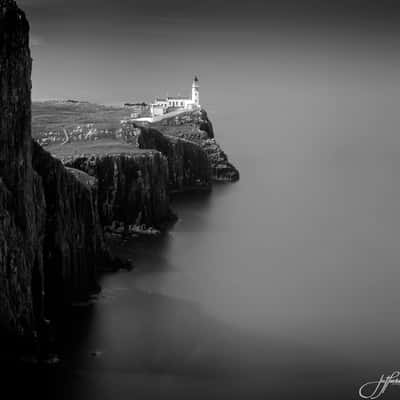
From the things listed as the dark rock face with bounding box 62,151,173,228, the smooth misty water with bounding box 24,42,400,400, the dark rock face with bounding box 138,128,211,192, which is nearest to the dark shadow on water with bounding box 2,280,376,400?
the smooth misty water with bounding box 24,42,400,400

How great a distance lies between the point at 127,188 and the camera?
265 ft

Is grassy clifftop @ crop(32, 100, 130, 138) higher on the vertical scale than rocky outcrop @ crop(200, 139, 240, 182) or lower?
higher

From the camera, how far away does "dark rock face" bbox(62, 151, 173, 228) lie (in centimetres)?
7875

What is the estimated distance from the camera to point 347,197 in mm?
94312

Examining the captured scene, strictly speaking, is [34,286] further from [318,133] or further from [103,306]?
[318,133]

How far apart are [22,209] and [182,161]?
59.2 meters

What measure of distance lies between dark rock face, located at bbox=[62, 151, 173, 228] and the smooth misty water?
3.03 m

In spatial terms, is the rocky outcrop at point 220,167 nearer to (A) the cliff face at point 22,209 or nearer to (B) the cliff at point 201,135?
(B) the cliff at point 201,135

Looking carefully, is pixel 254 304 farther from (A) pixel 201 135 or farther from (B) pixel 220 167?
(A) pixel 201 135

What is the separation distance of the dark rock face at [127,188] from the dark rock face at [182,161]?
14.9 meters

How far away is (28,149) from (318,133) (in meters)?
118

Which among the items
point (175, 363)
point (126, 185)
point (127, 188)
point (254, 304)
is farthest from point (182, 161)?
point (175, 363)

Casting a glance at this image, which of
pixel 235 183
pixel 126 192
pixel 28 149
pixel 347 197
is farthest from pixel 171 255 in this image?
pixel 235 183

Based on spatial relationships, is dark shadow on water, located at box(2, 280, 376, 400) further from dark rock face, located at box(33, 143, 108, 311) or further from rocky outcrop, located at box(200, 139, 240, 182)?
rocky outcrop, located at box(200, 139, 240, 182)
